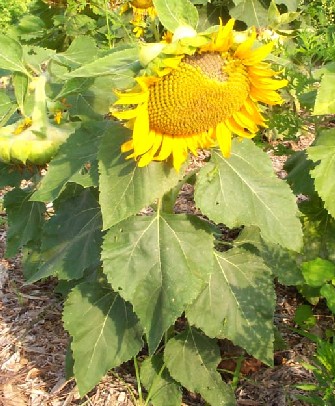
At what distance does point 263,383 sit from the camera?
2.31 meters

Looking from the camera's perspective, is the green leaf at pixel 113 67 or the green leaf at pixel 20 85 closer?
the green leaf at pixel 113 67

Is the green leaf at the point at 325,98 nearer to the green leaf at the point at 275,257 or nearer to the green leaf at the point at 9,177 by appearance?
the green leaf at the point at 275,257

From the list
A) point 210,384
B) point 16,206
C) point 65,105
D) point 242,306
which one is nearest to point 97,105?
point 65,105

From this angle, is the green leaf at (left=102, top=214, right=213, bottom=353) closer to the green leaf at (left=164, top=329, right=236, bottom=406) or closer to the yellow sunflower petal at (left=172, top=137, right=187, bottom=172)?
the yellow sunflower petal at (left=172, top=137, right=187, bottom=172)

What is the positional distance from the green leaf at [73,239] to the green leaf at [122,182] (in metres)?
0.36

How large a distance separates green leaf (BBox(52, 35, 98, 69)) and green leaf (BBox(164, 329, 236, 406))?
959mm

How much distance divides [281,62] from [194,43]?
440 millimetres

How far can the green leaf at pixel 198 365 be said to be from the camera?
2.11 metres

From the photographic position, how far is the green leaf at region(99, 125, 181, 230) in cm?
166

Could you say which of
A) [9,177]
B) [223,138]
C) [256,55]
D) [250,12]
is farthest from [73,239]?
[250,12]

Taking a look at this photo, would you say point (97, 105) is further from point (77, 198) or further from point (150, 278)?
point (150, 278)

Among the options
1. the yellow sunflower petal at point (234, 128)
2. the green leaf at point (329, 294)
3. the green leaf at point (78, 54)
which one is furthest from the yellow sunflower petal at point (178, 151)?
the green leaf at point (329, 294)

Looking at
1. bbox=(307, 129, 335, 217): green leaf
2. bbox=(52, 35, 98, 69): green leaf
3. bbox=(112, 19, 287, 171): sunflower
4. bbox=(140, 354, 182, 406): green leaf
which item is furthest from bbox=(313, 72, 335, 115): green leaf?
bbox=(140, 354, 182, 406): green leaf

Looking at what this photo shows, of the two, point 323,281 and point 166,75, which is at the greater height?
point 166,75
